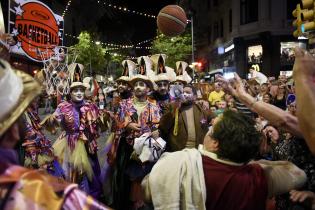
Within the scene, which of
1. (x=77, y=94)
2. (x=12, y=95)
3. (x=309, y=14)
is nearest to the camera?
(x=12, y=95)

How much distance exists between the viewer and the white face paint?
23.1ft

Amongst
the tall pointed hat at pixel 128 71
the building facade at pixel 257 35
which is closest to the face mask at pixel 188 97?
the tall pointed hat at pixel 128 71

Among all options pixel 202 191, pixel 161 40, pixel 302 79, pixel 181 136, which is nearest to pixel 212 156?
pixel 202 191

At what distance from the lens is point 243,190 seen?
2.63 m

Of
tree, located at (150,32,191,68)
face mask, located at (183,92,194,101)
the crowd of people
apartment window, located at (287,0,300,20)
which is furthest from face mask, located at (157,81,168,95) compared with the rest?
tree, located at (150,32,191,68)

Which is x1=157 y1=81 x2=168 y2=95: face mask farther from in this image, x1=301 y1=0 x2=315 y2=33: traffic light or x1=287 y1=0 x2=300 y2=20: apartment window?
x1=287 y1=0 x2=300 y2=20: apartment window

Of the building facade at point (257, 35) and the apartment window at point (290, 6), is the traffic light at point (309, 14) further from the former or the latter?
the apartment window at point (290, 6)

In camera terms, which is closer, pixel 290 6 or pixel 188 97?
pixel 188 97

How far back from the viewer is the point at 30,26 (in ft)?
24.7

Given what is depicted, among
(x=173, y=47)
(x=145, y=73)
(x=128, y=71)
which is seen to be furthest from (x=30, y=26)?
(x=173, y=47)

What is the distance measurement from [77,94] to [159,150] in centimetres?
201

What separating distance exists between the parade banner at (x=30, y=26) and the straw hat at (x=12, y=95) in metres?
5.70

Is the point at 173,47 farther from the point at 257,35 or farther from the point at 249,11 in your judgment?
the point at 257,35

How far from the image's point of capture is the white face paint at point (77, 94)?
23.1ft
